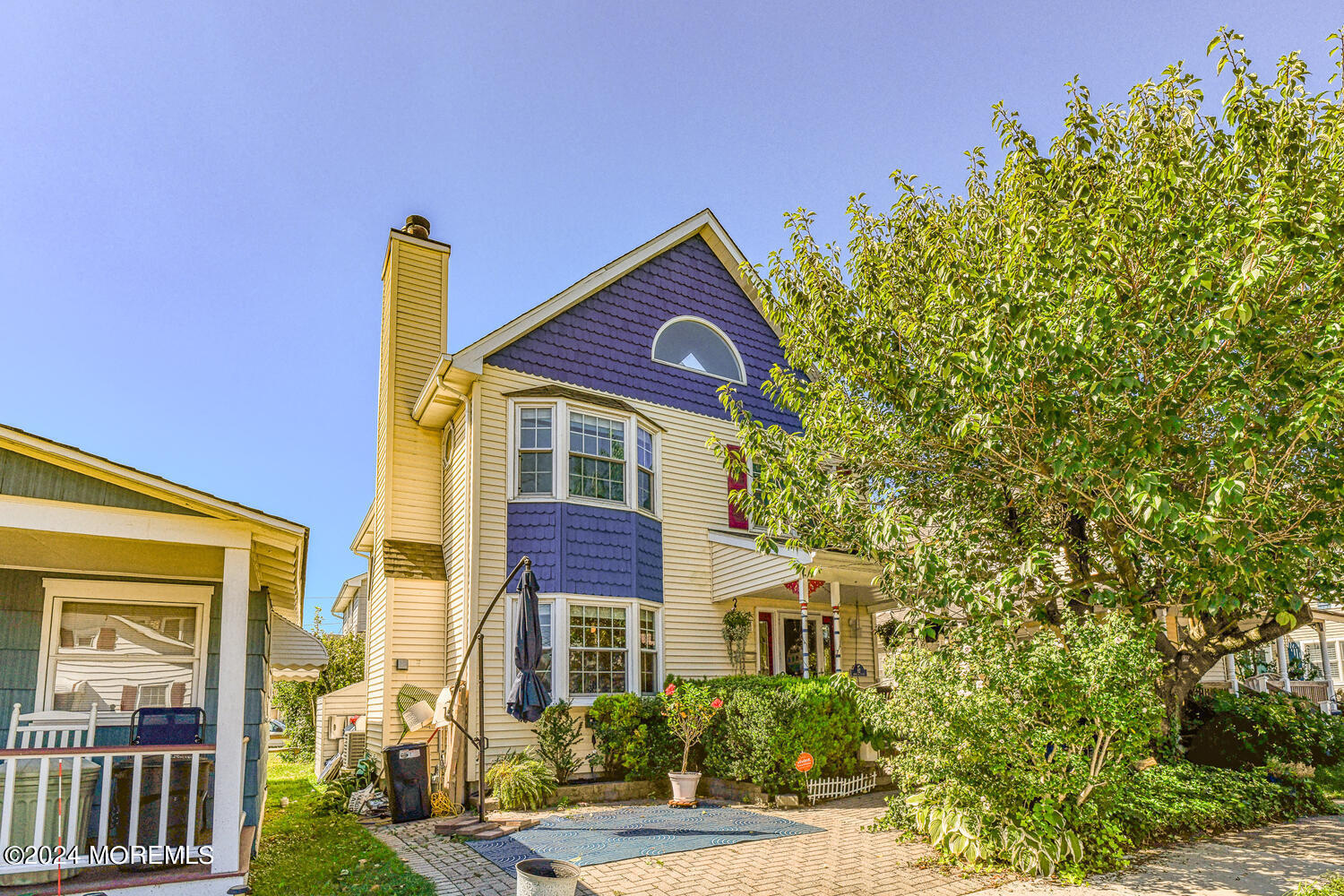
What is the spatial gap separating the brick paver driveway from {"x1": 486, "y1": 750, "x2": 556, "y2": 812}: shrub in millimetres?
1592

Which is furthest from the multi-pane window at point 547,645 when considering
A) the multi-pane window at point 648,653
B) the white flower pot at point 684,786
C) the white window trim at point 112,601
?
the white window trim at point 112,601

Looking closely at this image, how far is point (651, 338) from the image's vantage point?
1422cm

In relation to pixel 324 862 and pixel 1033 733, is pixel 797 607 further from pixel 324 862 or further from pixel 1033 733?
pixel 324 862

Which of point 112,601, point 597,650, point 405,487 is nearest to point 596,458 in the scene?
point 597,650

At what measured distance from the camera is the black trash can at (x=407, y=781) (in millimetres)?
9430

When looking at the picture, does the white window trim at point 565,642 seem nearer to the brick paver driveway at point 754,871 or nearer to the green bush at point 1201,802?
the brick paver driveway at point 754,871

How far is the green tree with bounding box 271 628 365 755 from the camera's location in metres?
21.2

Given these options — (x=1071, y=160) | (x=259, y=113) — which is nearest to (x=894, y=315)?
(x=1071, y=160)

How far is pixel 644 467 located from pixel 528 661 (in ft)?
16.0

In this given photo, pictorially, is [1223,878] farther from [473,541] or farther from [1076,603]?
[473,541]

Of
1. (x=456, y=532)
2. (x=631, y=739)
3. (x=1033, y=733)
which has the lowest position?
(x=631, y=739)

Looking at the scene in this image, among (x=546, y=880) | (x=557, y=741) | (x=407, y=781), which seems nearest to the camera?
(x=546, y=880)

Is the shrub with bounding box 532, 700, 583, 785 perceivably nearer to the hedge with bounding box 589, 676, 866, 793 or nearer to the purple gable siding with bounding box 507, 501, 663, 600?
the hedge with bounding box 589, 676, 866, 793

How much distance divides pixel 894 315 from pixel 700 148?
571 centimetres
